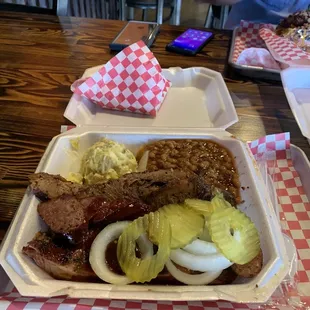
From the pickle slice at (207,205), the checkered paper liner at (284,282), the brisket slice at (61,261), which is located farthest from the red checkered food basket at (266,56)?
the brisket slice at (61,261)

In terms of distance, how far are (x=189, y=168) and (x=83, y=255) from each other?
0.57 meters

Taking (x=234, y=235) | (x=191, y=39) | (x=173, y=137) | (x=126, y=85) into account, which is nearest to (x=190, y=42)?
(x=191, y=39)

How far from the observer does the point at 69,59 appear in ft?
8.12

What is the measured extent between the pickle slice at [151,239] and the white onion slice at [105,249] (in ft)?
0.07

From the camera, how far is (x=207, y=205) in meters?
1.10

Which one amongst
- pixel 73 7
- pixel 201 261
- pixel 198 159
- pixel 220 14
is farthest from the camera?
pixel 73 7

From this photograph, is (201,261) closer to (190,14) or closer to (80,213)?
(80,213)

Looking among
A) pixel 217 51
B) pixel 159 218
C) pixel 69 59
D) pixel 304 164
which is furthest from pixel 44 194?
pixel 217 51

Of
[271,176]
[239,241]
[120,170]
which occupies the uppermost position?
[239,241]

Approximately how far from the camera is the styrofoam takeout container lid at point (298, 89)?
1.93 meters

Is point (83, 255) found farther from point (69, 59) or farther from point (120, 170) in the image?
point (69, 59)

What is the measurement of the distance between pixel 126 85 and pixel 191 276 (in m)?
1.23

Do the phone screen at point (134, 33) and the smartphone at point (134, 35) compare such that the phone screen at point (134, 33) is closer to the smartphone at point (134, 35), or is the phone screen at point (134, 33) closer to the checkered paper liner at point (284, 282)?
the smartphone at point (134, 35)

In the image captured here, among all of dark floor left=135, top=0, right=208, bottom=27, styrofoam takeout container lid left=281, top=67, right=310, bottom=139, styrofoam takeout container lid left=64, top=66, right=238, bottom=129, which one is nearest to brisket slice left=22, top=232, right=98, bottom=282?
styrofoam takeout container lid left=64, top=66, right=238, bottom=129
